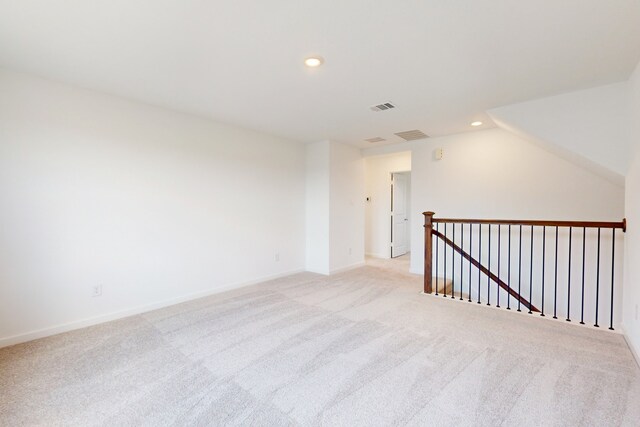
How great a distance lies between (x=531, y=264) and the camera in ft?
11.8

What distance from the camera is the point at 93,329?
2.78m

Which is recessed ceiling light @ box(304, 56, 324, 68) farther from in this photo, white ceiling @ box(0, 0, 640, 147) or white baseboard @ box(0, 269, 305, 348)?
white baseboard @ box(0, 269, 305, 348)

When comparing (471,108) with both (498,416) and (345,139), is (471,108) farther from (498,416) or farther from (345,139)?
(498,416)

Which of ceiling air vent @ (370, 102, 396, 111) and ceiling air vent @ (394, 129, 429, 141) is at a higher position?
ceiling air vent @ (370, 102, 396, 111)

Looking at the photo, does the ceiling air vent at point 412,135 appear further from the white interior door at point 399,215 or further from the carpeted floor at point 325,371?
the carpeted floor at point 325,371

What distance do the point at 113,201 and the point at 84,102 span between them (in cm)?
101

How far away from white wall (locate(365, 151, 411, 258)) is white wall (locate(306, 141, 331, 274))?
1869 millimetres

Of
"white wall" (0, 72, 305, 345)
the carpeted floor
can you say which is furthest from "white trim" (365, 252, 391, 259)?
the carpeted floor

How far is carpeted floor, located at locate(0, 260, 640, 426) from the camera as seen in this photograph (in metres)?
1.64

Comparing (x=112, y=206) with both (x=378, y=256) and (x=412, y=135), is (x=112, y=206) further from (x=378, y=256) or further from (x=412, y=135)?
(x=378, y=256)

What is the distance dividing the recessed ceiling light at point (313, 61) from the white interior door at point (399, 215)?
4662 mm

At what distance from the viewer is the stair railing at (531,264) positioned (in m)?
Answer: 3.47

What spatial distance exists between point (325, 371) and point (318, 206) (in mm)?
3294

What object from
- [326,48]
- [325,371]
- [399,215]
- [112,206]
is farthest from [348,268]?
[326,48]
